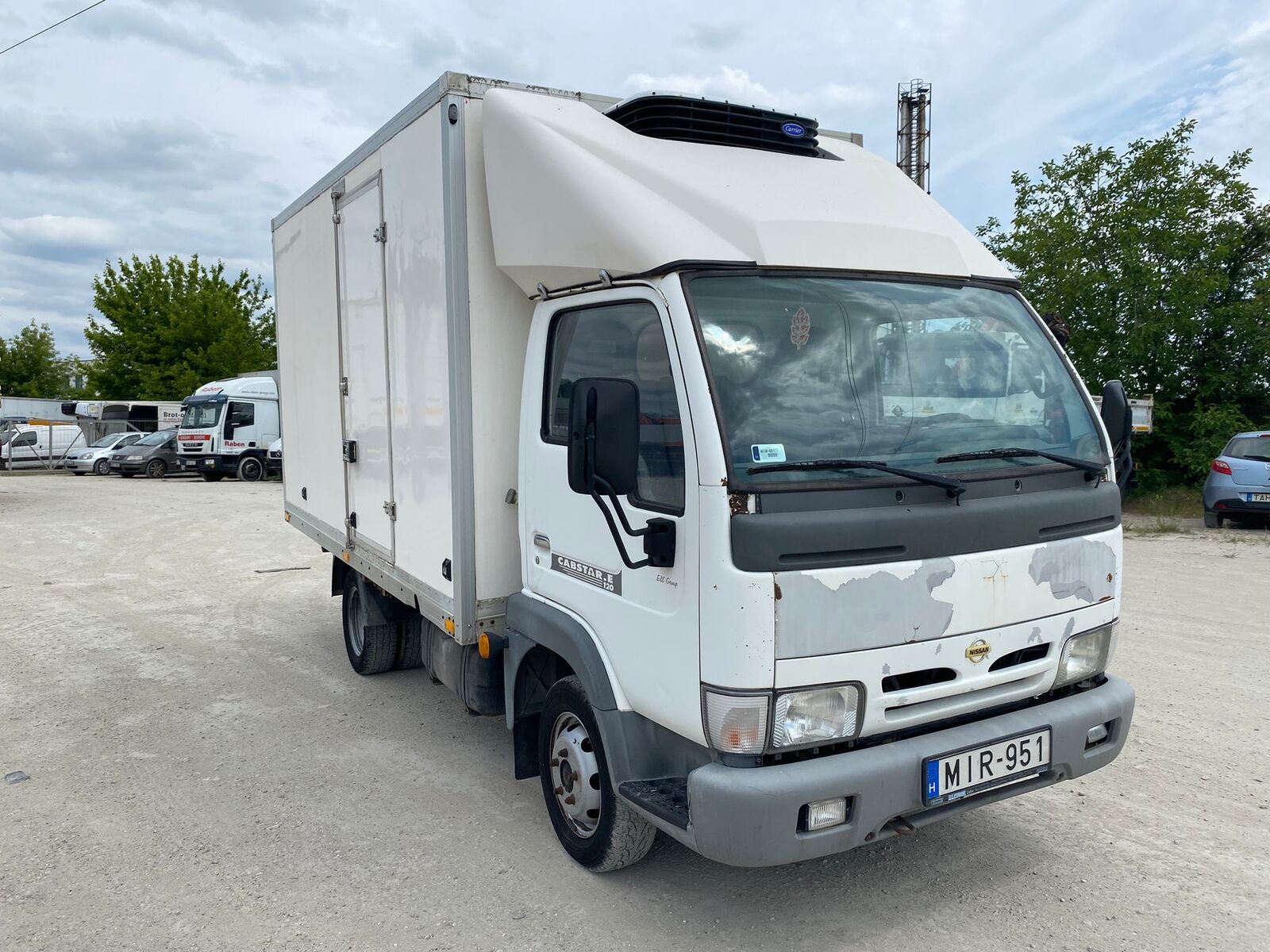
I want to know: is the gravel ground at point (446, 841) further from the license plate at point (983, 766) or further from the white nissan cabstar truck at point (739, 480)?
the license plate at point (983, 766)

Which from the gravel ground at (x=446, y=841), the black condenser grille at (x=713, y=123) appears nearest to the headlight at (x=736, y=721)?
the gravel ground at (x=446, y=841)

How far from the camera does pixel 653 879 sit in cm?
363

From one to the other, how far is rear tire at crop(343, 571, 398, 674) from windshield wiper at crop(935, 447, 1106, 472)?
4200 millimetres

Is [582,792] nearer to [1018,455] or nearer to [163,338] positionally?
[1018,455]

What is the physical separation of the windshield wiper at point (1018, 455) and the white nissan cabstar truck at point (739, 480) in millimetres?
13

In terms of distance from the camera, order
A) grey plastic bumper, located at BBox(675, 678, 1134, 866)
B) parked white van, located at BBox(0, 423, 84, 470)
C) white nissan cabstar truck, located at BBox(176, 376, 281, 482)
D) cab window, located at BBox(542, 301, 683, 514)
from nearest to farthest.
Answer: grey plastic bumper, located at BBox(675, 678, 1134, 866) → cab window, located at BBox(542, 301, 683, 514) → white nissan cabstar truck, located at BBox(176, 376, 281, 482) → parked white van, located at BBox(0, 423, 84, 470)

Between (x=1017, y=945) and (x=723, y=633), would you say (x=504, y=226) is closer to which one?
(x=723, y=633)

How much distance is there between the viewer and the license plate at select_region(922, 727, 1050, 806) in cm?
292

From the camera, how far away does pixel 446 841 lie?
397cm

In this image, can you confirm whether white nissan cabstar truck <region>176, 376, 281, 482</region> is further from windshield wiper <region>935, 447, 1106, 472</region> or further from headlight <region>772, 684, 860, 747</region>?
headlight <region>772, 684, 860, 747</region>

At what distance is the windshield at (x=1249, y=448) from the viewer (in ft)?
42.6

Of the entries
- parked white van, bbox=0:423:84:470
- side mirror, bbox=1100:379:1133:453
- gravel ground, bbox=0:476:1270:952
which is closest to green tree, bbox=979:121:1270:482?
gravel ground, bbox=0:476:1270:952

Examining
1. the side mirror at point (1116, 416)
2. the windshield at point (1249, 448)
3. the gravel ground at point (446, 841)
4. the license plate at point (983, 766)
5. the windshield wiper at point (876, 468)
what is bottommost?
the gravel ground at point (446, 841)

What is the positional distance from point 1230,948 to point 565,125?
372 cm
